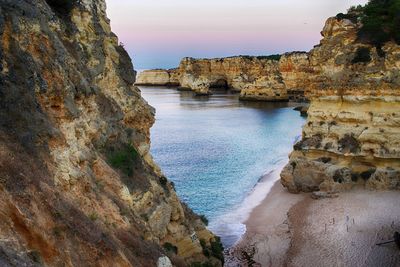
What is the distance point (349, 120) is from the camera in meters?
27.1

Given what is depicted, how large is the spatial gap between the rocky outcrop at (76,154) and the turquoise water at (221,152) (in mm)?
9289

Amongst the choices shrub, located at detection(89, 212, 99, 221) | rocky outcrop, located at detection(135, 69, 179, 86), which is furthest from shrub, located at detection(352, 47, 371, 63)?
rocky outcrop, located at detection(135, 69, 179, 86)

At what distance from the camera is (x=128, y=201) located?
42.8 feet

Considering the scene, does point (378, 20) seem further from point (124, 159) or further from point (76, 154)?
point (76, 154)

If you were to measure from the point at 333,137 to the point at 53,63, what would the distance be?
19.7 m

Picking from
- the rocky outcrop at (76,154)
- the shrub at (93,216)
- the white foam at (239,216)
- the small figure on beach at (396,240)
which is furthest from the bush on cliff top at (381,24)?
the shrub at (93,216)

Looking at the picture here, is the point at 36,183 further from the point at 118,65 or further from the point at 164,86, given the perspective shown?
the point at 164,86

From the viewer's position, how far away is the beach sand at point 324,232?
19797 mm

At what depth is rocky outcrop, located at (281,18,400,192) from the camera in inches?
1013

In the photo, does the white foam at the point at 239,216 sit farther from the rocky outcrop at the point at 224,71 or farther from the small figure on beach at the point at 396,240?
the rocky outcrop at the point at 224,71

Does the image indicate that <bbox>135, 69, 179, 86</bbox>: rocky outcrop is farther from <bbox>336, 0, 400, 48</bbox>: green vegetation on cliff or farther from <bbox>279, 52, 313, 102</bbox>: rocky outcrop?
<bbox>336, 0, 400, 48</bbox>: green vegetation on cliff

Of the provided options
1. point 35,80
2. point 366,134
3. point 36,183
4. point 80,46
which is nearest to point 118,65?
point 80,46

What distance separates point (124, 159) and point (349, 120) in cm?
1666

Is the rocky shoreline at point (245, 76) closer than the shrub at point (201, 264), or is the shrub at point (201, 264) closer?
the shrub at point (201, 264)
